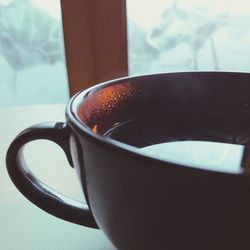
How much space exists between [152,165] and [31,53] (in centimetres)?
99

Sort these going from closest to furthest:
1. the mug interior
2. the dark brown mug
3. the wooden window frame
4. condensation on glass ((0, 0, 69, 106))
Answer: the dark brown mug
the mug interior
the wooden window frame
condensation on glass ((0, 0, 69, 106))

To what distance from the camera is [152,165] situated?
15cm

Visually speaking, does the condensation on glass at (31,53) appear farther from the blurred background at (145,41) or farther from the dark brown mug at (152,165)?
the dark brown mug at (152,165)

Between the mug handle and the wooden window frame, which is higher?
the mug handle

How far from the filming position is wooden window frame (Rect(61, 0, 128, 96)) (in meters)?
0.94

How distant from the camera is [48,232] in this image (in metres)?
0.31

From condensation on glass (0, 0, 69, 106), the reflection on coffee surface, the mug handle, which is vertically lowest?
condensation on glass (0, 0, 69, 106)

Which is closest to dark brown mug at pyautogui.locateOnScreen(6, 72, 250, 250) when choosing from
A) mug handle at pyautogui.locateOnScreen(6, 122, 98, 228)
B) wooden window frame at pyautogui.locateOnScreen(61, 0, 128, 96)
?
mug handle at pyautogui.locateOnScreen(6, 122, 98, 228)

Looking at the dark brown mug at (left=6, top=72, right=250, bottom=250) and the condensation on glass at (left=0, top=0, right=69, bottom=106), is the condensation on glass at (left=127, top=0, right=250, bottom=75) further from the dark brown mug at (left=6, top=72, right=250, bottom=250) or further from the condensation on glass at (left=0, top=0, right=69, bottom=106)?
the dark brown mug at (left=6, top=72, right=250, bottom=250)

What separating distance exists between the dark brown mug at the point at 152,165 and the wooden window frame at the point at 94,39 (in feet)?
2.17

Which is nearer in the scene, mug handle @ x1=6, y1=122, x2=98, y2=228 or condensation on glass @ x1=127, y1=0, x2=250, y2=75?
mug handle @ x1=6, y1=122, x2=98, y2=228

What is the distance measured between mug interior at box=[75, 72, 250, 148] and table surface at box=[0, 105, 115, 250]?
85 millimetres

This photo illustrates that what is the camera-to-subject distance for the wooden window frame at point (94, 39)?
94 centimetres

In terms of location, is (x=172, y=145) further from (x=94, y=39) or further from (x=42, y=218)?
(x=94, y=39)
